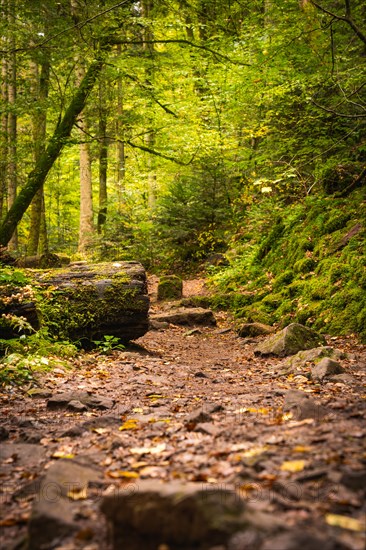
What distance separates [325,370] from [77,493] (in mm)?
3090

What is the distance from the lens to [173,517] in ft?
4.81

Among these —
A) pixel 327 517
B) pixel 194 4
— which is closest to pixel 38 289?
pixel 327 517

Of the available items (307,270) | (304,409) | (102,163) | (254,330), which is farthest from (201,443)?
(102,163)

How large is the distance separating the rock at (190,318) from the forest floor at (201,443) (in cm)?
417

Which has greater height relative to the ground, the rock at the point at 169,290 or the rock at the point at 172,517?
the rock at the point at 172,517

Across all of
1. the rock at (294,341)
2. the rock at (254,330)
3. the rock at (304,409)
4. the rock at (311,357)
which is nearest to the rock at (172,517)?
the rock at (304,409)

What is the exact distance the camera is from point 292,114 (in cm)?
983

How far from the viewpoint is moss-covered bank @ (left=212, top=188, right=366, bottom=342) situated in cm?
673

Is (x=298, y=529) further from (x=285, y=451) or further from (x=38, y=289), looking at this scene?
(x=38, y=289)

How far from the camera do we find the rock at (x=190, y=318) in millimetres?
9656

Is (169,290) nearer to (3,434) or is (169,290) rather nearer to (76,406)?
(76,406)

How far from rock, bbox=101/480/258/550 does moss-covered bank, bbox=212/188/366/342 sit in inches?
202

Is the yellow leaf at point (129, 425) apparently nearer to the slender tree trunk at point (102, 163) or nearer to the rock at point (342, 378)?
the rock at point (342, 378)

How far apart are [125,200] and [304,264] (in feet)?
35.4
